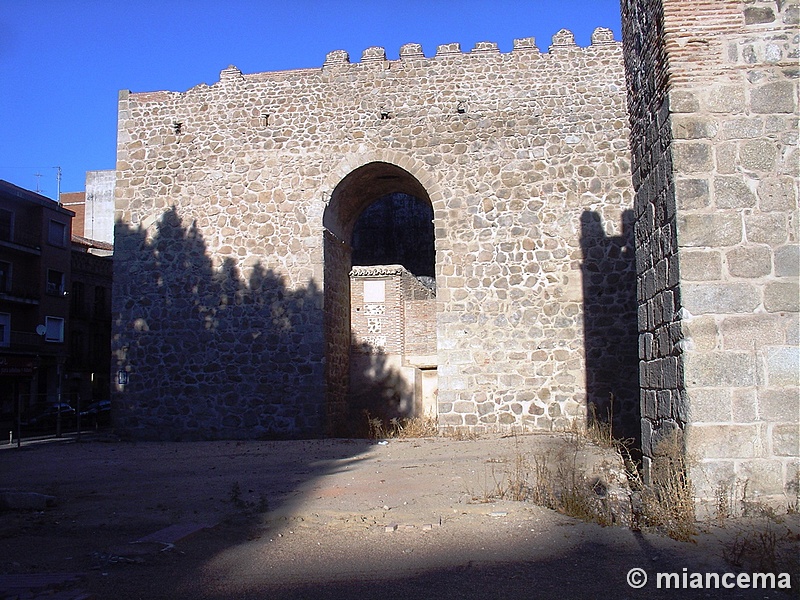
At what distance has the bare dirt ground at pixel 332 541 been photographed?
4262mm

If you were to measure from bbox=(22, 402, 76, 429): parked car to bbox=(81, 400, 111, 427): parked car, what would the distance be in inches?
16.2

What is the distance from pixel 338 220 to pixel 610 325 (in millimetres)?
5895

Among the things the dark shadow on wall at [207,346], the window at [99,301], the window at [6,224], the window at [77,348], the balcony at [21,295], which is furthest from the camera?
the window at [99,301]

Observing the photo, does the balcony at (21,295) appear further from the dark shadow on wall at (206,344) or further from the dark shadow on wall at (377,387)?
the dark shadow on wall at (377,387)

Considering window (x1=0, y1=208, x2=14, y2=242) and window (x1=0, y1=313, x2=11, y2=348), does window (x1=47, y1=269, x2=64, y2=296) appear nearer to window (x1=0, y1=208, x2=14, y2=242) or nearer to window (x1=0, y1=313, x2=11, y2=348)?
window (x1=0, y1=208, x2=14, y2=242)

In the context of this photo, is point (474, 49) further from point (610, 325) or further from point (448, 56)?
point (610, 325)

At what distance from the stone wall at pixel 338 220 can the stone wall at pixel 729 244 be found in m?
7.37

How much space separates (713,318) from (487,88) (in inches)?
374

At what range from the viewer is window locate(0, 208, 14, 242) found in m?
28.7

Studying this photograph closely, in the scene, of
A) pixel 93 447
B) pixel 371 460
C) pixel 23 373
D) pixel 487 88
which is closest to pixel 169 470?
pixel 371 460

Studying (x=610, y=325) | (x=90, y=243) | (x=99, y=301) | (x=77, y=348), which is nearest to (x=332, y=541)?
(x=610, y=325)

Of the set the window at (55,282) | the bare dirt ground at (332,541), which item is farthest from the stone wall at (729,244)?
the window at (55,282)

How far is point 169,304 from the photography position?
1433 cm

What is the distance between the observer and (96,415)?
25.3 meters
